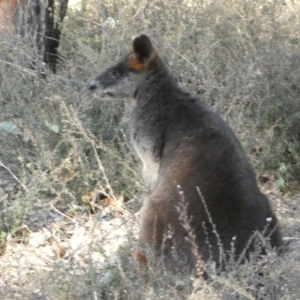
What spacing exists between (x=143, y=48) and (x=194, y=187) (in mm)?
1683

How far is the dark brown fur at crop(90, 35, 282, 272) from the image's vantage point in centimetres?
446

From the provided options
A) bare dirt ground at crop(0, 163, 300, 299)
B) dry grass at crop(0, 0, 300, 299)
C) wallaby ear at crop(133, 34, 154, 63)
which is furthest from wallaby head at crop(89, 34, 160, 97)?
bare dirt ground at crop(0, 163, 300, 299)

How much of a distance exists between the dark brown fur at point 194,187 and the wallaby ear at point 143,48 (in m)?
0.39

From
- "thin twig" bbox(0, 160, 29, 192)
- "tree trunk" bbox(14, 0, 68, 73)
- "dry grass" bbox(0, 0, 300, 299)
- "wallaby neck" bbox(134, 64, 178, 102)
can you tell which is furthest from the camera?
"tree trunk" bbox(14, 0, 68, 73)

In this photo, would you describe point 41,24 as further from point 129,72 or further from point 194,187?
point 194,187

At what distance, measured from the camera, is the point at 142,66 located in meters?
6.04

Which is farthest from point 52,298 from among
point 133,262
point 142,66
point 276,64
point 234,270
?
point 276,64

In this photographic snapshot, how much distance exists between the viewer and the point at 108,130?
7020 mm

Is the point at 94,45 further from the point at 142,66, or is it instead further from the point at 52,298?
the point at 52,298

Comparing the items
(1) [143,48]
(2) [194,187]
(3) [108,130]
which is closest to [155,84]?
(1) [143,48]

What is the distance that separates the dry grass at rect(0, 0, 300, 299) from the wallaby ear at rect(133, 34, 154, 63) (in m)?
0.74

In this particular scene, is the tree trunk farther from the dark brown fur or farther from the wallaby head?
the dark brown fur

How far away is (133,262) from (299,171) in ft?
9.15

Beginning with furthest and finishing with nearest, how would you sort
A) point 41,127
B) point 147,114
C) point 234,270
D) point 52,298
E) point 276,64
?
point 276,64 < point 41,127 < point 147,114 < point 52,298 < point 234,270
